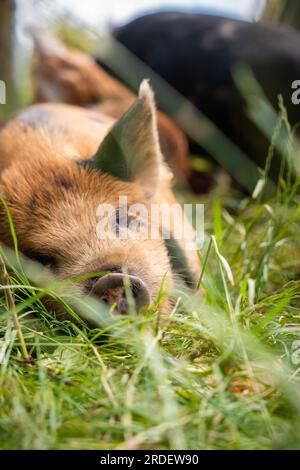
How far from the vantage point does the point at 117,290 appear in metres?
2.80

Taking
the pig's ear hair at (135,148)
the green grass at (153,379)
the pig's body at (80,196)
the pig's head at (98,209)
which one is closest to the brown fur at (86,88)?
the pig's body at (80,196)

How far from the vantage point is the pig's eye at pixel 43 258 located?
3223 millimetres

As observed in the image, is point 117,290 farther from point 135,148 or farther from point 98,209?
point 135,148

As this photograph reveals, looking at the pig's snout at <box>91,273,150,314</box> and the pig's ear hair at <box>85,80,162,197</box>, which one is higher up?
the pig's ear hair at <box>85,80,162,197</box>

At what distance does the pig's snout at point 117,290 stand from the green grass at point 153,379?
0.08 m

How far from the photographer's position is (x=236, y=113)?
632cm

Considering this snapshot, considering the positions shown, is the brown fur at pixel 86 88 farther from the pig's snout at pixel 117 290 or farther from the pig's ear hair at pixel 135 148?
the pig's snout at pixel 117 290

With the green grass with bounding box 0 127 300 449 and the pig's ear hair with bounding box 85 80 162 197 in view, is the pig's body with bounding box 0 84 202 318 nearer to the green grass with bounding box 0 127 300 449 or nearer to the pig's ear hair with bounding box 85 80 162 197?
the pig's ear hair with bounding box 85 80 162 197

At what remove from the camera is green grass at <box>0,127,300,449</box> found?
6.81 feet

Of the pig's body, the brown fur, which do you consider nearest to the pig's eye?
the pig's body

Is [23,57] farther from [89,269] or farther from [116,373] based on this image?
[116,373]

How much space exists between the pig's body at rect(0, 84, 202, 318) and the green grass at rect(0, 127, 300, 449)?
178 millimetres
